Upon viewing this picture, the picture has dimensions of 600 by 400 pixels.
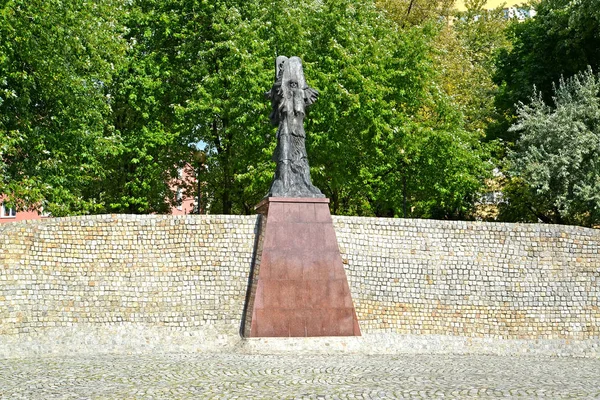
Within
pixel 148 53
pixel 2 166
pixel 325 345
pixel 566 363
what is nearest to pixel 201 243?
pixel 325 345

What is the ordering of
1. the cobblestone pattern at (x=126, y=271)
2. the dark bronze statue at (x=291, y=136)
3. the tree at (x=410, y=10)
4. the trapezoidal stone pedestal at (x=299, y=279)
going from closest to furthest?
the trapezoidal stone pedestal at (x=299, y=279), the cobblestone pattern at (x=126, y=271), the dark bronze statue at (x=291, y=136), the tree at (x=410, y=10)

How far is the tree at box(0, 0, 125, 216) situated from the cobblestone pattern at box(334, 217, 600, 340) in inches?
393

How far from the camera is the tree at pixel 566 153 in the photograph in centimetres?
2522

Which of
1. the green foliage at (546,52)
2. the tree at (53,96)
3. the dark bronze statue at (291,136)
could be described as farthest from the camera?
the green foliage at (546,52)

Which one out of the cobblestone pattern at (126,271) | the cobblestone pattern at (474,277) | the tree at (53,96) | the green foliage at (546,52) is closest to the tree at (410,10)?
the green foliage at (546,52)

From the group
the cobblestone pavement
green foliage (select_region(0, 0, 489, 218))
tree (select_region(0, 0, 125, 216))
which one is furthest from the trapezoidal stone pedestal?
green foliage (select_region(0, 0, 489, 218))

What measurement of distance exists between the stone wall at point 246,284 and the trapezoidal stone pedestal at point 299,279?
1.48 ft

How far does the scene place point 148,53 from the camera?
28.8 metres

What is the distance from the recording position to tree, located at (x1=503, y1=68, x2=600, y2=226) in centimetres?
2522

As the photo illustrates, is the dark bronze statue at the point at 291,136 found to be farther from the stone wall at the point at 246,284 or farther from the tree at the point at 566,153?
the tree at the point at 566,153

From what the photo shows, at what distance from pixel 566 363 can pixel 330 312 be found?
204 inches

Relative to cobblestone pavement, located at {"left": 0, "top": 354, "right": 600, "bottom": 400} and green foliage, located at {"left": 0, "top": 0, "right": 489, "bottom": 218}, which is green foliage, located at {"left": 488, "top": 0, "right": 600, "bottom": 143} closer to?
green foliage, located at {"left": 0, "top": 0, "right": 489, "bottom": 218}

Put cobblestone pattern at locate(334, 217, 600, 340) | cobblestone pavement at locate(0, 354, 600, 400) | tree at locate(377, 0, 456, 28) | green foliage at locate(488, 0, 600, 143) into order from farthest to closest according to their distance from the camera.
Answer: tree at locate(377, 0, 456, 28) < green foliage at locate(488, 0, 600, 143) < cobblestone pattern at locate(334, 217, 600, 340) < cobblestone pavement at locate(0, 354, 600, 400)

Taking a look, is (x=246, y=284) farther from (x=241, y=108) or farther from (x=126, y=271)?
(x=241, y=108)
